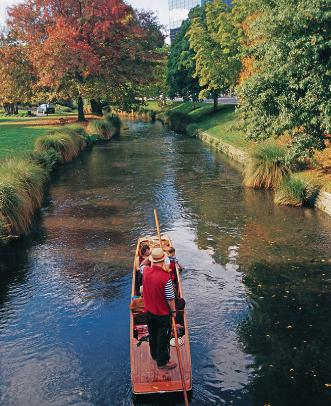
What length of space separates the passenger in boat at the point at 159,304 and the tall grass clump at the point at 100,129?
1511 inches

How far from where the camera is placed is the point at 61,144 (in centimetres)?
3322

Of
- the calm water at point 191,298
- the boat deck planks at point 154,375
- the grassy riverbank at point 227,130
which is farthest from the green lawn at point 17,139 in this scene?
the boat deck planks at point 154,375

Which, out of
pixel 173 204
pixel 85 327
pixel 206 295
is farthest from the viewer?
pixel 173 204

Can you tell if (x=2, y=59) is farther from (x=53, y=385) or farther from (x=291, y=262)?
(x=53, y=385)

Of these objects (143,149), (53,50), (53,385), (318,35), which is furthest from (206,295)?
(53,50)

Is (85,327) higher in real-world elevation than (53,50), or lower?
lower

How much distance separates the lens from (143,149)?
132 ft

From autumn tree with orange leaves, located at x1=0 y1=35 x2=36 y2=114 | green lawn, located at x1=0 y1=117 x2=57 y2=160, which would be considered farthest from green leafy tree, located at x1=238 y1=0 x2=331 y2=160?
autumn tree with orange leaves, located at x1=0 y1=35 x2=36 y2=114

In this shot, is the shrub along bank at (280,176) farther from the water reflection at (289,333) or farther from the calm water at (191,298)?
the water reflection at (289,333)

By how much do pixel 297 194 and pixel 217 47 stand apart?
35319 mm

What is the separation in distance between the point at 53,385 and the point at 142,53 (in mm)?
41696

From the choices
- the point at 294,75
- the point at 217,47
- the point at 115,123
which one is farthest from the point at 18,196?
the point at 217,47

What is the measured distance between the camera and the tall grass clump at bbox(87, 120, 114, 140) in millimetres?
46219

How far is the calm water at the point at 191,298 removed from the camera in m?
9.23
